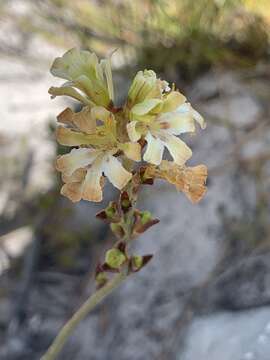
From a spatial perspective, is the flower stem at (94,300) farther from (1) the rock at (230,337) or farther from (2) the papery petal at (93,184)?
(1) the rock at (230,337)

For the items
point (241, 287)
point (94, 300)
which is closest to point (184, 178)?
point (94, 300)

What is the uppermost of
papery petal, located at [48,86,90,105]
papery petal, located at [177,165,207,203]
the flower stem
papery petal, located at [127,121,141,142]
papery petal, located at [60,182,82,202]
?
papery petal, located at [48,86,90,105]

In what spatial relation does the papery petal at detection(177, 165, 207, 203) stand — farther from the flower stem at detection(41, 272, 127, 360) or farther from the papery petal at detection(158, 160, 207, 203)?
the flower stem at detection(41, 272, 127, 360)

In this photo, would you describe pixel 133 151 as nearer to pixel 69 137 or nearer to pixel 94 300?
pixel 69 137

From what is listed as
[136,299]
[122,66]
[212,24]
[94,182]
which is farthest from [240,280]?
[122,66]

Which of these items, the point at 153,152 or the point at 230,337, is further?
the point at 230,337

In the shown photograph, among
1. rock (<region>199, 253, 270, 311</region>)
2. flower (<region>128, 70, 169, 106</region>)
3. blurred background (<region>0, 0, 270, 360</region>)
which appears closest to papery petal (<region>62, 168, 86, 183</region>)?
flower (<region>128, 70, 169, 106</region>)
